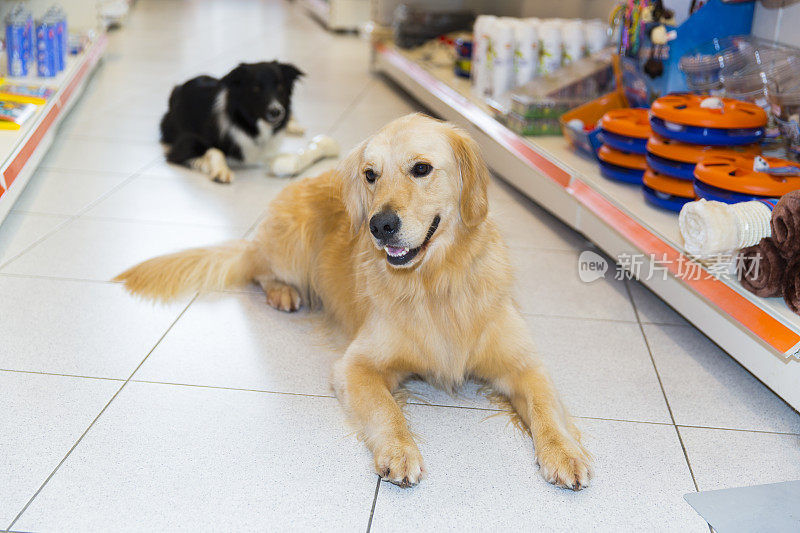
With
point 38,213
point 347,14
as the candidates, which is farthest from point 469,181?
point 347,14

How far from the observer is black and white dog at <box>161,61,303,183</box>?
13.5ft

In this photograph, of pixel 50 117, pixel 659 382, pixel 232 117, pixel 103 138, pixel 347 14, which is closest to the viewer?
pixel 659 382

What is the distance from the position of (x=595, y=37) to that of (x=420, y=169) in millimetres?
2628

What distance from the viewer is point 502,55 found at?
13.9 feet

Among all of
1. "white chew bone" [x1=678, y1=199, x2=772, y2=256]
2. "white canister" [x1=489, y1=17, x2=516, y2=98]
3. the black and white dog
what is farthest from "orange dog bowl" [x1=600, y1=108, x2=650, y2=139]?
the black and white dog

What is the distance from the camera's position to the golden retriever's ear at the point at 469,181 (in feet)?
6.39

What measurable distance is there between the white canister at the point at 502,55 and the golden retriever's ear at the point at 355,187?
240 cm

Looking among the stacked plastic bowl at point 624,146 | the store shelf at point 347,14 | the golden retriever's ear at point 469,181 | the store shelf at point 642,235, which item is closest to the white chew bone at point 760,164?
the store shelf at point 642,235

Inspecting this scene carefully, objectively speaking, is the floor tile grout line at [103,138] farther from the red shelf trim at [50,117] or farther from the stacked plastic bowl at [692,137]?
the stacked plastic bowl at [692,137]

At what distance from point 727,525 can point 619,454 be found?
32 cm

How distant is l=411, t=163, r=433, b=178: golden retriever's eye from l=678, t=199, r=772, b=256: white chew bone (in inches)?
33.0

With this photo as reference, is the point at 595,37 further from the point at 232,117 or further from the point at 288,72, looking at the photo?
the point at 232,117

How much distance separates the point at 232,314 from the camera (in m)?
2.61

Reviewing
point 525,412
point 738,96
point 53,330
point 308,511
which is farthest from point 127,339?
point 738,96
